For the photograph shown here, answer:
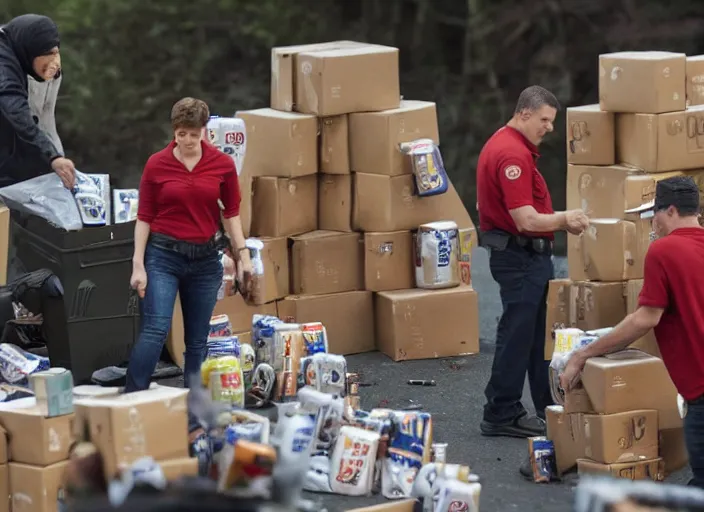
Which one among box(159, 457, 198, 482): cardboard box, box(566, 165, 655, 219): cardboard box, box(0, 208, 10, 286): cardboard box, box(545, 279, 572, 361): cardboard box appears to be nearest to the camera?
box(159, 457, 198, 482): cardboard box

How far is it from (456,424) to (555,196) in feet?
24.1

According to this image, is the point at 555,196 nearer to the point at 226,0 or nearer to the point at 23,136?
the point at 226,0

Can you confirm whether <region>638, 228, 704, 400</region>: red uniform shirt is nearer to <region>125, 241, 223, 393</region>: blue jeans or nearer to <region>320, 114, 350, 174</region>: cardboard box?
<region>125, 241, 223, 393</region>: blue jeans

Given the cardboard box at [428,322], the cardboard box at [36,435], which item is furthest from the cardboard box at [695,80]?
the cardboard box at [36,435]

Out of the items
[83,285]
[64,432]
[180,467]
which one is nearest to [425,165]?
[83,285]

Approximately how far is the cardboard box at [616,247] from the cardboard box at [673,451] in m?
1.69

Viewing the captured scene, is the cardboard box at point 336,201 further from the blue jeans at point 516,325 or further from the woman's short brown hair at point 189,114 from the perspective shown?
the woman's short brown hair at point 189,114

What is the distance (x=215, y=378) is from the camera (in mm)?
6785

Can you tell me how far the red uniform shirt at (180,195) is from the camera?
20.0 feet

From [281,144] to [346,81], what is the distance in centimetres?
53

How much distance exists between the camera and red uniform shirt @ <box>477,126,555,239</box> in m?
6.51

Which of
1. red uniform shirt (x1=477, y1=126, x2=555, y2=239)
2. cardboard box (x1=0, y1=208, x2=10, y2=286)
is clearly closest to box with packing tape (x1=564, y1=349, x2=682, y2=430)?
red uniform shirt (x1=477, y1=126, x2=555, y2=239)

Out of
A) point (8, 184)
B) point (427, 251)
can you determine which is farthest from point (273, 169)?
point (8, 184)

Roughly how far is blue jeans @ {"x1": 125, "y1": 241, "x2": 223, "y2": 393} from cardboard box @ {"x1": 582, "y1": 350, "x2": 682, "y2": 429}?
172cm
